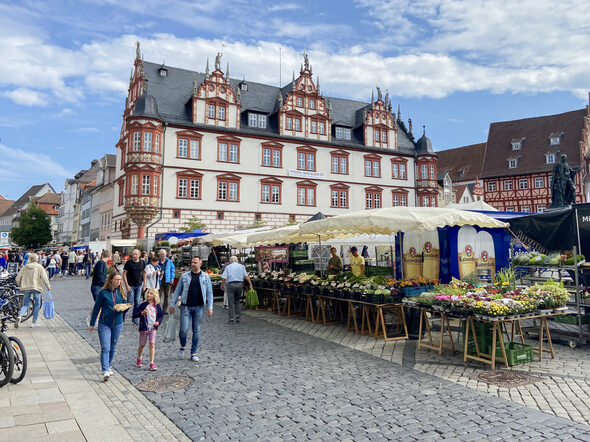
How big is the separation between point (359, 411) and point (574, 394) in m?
2.82

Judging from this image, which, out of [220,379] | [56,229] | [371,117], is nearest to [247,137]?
[371,117]

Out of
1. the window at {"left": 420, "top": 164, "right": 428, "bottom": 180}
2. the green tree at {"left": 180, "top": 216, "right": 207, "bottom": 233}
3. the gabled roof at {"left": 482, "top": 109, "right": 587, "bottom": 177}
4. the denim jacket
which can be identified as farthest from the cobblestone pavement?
the gabled roof at {"left": 482, "top": 109, "right": 587, "bottom": 177}

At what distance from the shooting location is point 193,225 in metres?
32.6

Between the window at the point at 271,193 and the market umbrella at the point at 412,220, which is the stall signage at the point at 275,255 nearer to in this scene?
the market umbrella at the point at 412,220

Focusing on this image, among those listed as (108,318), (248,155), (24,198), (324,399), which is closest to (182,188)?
(248,155)

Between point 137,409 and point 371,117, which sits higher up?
point 371,117

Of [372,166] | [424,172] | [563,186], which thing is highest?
[372,166]

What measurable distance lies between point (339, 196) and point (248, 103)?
37.3 ft

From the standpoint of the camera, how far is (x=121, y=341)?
375 inches

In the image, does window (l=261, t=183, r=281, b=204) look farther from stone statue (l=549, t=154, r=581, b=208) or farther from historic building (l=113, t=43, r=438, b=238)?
stone statue (l=549, t=154, r=581, b=208)

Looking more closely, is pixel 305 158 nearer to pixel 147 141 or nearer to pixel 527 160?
pixel 147 141

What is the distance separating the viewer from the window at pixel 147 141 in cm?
3238

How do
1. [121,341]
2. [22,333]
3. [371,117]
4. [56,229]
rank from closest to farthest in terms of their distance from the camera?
[121,341]
[22,333]
[371,117]
[56,229]

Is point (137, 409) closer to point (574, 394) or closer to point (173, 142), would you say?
point (574, 394)
